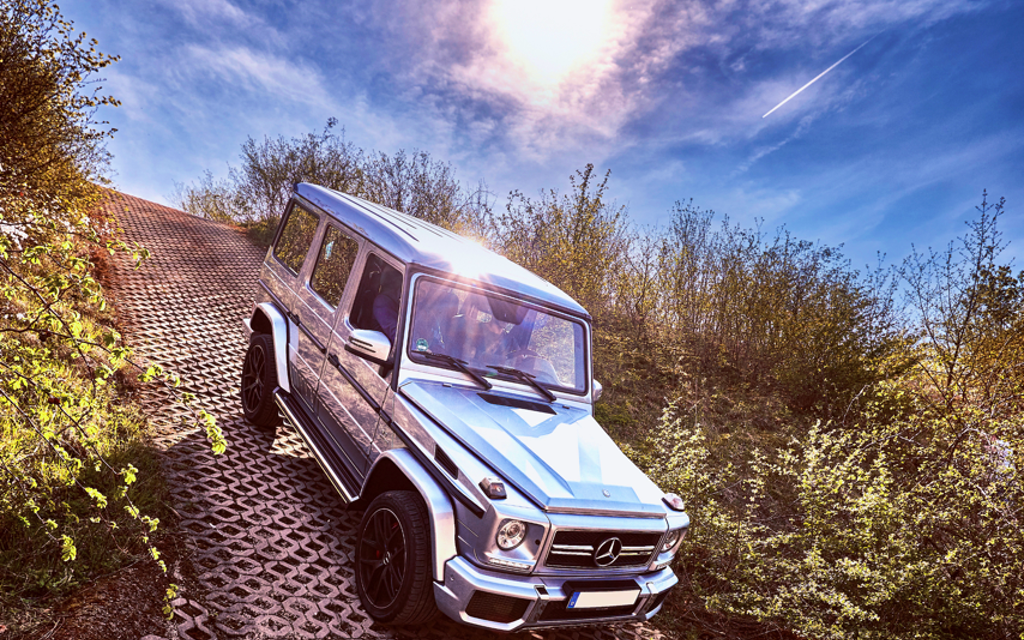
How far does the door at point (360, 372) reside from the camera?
12.1ft

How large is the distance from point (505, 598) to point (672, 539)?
117 cm

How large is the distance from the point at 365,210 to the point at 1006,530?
538 cm

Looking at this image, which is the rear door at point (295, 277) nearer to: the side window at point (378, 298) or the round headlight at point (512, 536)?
the side window at point (378, 298)

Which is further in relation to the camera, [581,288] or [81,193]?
[581,288]

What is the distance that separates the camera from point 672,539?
331 cm

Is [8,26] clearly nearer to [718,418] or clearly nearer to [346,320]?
[346,320]

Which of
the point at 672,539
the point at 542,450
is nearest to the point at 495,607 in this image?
the point at 542,450

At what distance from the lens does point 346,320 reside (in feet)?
13.8

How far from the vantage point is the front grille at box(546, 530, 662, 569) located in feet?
9.23

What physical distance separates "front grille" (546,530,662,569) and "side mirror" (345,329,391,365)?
1.52 m

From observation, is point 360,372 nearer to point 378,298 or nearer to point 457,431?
point 378,298

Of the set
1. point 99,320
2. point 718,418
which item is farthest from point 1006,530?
point 99,320

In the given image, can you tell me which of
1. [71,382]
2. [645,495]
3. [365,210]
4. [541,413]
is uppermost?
[365,210]

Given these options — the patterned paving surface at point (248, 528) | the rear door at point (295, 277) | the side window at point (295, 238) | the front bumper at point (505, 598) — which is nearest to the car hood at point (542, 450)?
the front bumper at point (505, 598)
